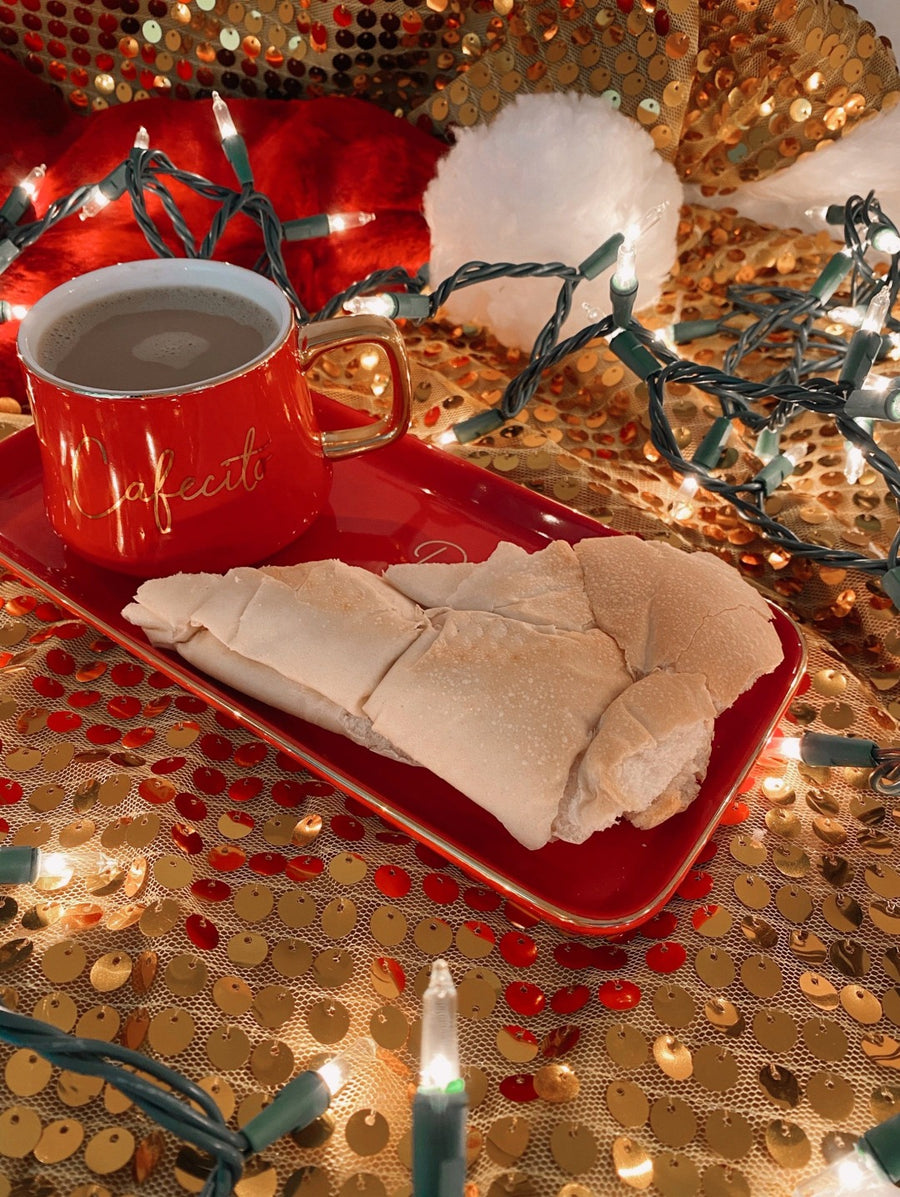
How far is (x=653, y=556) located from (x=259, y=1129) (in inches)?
12.6

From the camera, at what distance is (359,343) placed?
624mm

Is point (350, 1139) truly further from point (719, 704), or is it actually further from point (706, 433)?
point (706, 433)

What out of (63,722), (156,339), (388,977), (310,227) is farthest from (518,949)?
(310,227)

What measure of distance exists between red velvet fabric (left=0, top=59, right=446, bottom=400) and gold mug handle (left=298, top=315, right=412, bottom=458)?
0.91 ft

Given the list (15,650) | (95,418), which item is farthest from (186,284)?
(15,650)

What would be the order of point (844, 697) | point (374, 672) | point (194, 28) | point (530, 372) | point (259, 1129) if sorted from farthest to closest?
point (194, 28), point (530, 372), point (844, 697), point (374, 672), point (259, 1129)

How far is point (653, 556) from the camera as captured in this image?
56 cm

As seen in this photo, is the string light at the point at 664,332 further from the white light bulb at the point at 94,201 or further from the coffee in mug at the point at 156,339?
the coffee in mug at the point at 156,339

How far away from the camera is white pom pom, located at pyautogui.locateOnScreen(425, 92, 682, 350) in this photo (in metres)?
0.76

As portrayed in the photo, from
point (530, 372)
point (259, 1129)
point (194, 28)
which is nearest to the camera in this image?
point (259, 1129)

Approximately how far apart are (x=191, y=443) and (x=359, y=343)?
5.2 inches

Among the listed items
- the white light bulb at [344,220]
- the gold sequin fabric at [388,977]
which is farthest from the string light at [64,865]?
the white light bulb at [344,220]

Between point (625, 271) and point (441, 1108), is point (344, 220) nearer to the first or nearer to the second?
point (625, 271)

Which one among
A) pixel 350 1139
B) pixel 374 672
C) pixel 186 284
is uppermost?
pixel 186 284
